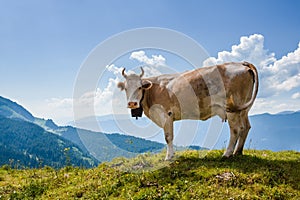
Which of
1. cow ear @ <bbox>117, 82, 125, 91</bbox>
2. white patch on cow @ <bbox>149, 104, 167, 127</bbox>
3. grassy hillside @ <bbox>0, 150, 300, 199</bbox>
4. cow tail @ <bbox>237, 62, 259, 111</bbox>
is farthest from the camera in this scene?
cow ear @ <bbox>117, 82, 125, 91</bbox>

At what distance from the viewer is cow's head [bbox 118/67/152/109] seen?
1054 centimetres

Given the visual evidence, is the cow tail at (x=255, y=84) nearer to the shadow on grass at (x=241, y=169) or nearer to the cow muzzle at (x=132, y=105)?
the shadow on grass at (x=241, y=169)

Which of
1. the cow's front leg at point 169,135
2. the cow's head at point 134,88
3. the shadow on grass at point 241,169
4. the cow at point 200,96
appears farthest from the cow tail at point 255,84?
the cow's head at point 134,88

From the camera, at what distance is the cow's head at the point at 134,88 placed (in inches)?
415

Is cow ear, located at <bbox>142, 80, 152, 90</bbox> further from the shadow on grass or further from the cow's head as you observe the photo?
the shadow on grass

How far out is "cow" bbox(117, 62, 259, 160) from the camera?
9.74 metres

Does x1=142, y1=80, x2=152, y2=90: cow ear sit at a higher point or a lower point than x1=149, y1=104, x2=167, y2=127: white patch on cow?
higher

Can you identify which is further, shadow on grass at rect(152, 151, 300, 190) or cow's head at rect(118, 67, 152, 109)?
cow's head at rect(118, 67, 152, 109)

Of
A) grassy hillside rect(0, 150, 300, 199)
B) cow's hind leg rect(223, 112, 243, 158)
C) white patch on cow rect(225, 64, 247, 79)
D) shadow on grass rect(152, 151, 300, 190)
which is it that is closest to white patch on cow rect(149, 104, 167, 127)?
grassy hillside rect(0, 150, 300, 199)

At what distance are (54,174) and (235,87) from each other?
7013mm

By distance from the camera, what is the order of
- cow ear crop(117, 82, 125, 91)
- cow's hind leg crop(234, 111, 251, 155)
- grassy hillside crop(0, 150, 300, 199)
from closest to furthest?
grassy hillside crop(0, 150, 300, 199) → cow's hind leg crop(234, 111, 251, 155) → cow ear crop(117, 82, 125, 91)

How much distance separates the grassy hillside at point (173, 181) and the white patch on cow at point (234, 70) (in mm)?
2769

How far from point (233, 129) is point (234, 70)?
78.2 inches

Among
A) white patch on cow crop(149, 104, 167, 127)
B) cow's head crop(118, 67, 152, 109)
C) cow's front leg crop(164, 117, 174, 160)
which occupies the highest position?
cow's head crop(118, 67, 152, 109)
